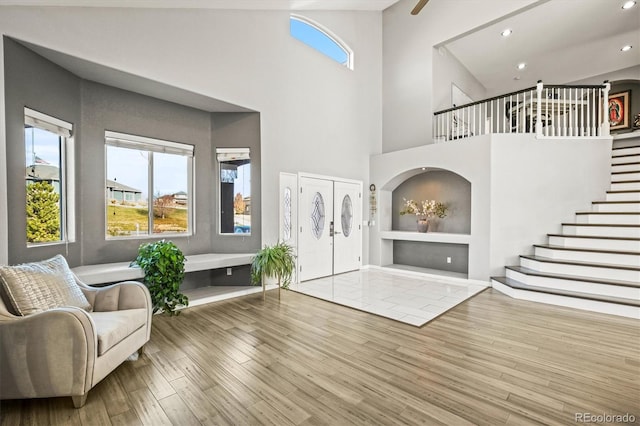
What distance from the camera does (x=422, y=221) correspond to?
6.61m

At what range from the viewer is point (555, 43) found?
275 inches

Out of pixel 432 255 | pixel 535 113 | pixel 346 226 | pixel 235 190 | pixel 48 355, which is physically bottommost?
pixel 432 255

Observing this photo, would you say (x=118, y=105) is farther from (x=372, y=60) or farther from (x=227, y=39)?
(x=372, y=60)

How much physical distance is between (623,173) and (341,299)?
6.37 m

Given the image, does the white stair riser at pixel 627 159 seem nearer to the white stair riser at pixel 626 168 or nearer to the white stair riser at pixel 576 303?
the white stair riser at pixel 626 168

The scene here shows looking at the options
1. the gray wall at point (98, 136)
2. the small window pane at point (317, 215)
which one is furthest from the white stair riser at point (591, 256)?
the gray wall at point (98, 136)

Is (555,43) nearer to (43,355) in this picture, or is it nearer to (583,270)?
(583,270)

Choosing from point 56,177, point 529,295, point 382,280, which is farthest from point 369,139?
point 56,177

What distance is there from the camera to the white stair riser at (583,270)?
4098 millimetres

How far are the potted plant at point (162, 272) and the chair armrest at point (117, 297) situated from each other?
80cm

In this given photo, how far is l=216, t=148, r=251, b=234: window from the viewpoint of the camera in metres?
5.04

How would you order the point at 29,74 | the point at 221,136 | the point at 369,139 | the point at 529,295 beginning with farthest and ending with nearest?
the point at 369,139
the point at 221,136
the point at 529,295
the point at 29,74

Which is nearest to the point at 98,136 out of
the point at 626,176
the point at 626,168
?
the point at 626,176

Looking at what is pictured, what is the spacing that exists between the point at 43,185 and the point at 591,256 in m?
7.78
